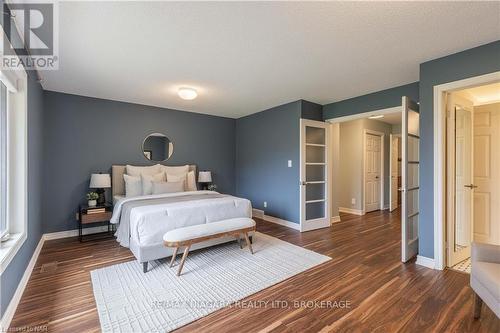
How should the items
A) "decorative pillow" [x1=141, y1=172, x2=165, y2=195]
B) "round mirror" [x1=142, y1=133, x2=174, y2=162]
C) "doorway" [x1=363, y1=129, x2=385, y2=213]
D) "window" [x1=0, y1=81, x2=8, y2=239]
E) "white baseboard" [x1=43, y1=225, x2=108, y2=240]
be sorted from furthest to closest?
"doorway" [x1=363, y1=129, x2=385, y2=213] → "round mirror" [x1=142, y1=133, x2=174, y2=162] → "decorative pillow" [x1=141, y1=172, x2=165, y2=195] → "white baseboard" [x1=43, y1=225, x2=108, y2=240] → "window" [x1=0, y1=81, x2=8, y2=239]

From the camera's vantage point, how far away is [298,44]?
90.2 inches

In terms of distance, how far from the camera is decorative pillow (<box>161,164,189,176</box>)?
15.5ft

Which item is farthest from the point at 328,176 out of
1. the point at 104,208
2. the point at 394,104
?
the point at 104,208

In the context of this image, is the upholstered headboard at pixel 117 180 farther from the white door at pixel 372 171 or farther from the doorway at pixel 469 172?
the white door at pixel 372 171

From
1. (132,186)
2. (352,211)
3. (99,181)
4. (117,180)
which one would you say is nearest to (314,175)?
(352,211)

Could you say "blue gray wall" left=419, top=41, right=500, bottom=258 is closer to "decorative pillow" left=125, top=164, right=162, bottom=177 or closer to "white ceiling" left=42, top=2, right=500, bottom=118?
"white ceiling" left=42, top=2, right=500, bottom=118

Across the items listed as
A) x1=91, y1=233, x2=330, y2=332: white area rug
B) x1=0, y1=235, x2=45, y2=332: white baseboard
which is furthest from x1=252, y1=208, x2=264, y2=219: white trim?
x1=0, y1=235, x2=45, y2=332: white baseboard

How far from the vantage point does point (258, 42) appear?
2.25m

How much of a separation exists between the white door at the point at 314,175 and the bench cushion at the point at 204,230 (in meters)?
1.59

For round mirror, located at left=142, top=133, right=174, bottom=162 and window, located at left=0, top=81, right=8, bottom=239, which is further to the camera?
round mirror, located at left=142, top=133, right=174, bottom=162

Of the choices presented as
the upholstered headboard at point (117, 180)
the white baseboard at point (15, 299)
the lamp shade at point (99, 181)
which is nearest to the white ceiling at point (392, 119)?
the upholstered headboard at point (117, 180)

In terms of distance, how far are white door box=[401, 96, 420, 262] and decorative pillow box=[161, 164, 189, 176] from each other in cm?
385

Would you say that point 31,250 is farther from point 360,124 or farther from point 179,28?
point 360,124

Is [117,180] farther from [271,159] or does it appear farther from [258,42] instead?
[258,42]
